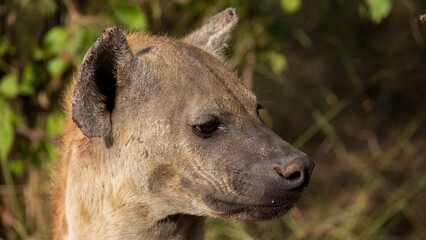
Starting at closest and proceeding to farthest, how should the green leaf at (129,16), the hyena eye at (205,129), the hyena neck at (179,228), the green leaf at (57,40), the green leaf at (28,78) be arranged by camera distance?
the hyena eye at (205,129) → the hyena neck at (179,228) → the green leaf at (129,16) → the green leaf at (57,40) → the green leaf at (28,78)

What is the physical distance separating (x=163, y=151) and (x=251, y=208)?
46 cm

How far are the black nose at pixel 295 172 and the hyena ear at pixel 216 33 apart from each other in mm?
1002

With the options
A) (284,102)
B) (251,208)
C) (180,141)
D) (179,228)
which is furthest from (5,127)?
(284,102)

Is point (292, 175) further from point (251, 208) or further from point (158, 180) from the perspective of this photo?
point (158, 180)

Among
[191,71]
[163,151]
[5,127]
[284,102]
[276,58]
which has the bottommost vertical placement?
[284,102]

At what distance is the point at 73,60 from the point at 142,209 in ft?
7.35

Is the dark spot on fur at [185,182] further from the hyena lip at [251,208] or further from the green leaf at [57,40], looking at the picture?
the green leaf at [57,40]

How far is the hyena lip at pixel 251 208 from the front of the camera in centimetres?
295

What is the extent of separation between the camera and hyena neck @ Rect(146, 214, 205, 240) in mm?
3109

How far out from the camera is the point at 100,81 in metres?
2.97

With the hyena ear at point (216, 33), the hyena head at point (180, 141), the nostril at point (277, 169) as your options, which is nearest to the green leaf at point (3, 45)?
the hyena ear at point (216, 33)

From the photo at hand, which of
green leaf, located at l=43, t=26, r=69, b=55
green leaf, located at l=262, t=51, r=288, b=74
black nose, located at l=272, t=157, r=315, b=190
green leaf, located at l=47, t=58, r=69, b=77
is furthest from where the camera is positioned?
green leaf, located at l=262, t=51, r=288, b=74

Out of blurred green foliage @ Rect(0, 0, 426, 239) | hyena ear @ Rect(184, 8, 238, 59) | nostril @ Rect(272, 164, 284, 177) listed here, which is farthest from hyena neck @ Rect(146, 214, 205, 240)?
hyena ear @ Rect(184, 8, 238, 59)

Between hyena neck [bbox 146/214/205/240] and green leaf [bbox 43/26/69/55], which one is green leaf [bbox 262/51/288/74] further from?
hyena neck [bbox 146/214/205/240]
